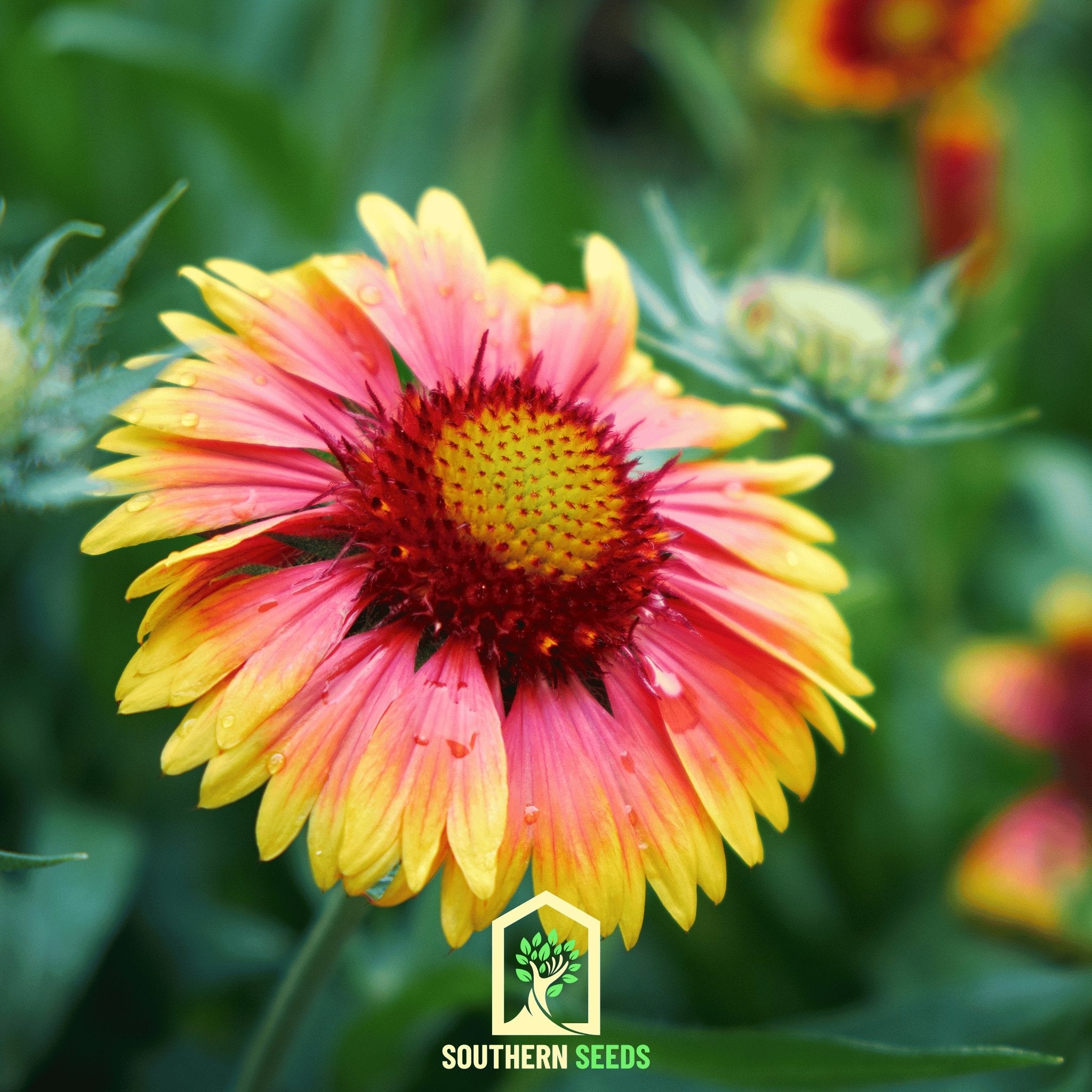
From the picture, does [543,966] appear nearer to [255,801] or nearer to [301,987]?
[301,987]

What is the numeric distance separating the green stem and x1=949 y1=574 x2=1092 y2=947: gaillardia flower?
Answer: 625 mm

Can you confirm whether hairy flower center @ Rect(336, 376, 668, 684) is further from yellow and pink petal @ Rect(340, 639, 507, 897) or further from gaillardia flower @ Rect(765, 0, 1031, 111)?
gaillardia flower @ Rect(765, 0, 1031, 111)

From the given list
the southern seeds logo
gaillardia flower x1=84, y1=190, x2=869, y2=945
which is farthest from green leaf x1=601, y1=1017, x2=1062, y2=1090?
gaillardia flower x1=84, y1=190, x2=869, y2=945

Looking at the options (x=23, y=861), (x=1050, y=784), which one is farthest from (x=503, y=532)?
(x=1050, y=784)

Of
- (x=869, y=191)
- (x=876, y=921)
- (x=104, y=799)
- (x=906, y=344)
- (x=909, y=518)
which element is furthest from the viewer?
(x=869, y=191)

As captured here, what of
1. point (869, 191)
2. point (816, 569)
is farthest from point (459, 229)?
point (869, 191)

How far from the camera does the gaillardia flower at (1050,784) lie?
36.1 inches

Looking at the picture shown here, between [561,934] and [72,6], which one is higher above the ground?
[72,6]

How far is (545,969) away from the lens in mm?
519

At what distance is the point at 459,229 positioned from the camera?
2.00 feet

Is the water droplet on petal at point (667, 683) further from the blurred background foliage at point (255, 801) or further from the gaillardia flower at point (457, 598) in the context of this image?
the blurred background foliage at point (255, 801)

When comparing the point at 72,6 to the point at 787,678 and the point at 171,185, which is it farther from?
the point at 787,678

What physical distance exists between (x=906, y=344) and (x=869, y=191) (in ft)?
3.72

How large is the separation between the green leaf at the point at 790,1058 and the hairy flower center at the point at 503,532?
0.70 feet
